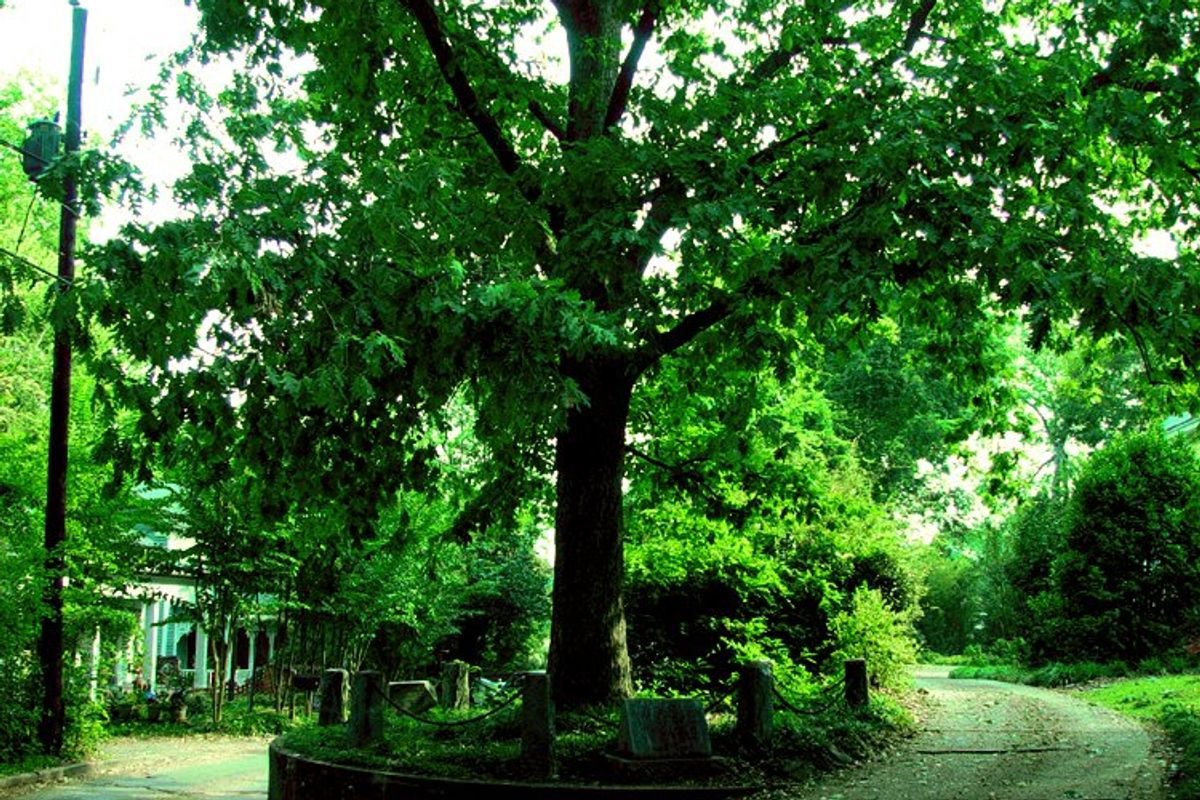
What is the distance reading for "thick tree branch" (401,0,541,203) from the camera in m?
10.6

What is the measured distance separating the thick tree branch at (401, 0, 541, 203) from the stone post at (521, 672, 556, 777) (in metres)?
4.77

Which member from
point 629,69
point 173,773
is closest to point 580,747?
point 629,69

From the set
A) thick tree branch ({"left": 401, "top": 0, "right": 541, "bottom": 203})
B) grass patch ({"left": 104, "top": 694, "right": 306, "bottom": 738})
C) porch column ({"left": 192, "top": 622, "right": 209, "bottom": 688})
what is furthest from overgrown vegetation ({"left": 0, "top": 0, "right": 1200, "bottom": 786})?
porch column ({"left": 192, "top": 622, "right": 209, "bottom": 688})

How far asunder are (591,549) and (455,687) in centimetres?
410

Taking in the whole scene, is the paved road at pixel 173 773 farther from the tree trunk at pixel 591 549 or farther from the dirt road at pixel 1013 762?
the dirt road at pixel 1013 762

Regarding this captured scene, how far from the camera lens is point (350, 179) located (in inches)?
383

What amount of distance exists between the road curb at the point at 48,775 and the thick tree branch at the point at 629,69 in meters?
11.9

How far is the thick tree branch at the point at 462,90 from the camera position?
10633 millimetres

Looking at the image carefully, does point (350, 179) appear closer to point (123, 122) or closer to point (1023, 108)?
point (123, 122)

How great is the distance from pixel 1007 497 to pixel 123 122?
11670 millimetres

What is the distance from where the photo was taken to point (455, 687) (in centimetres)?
1436

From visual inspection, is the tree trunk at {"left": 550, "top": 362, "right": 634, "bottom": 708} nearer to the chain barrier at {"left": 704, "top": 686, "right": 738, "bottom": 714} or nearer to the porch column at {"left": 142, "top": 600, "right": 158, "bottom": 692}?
the chain barrier at {"left": 704, "top": 686, "right": 738, "bottom": 714}

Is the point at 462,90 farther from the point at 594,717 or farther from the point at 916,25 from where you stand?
the point at 594,717

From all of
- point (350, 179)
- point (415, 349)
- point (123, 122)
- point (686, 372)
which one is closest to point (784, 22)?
point (686, 372)
